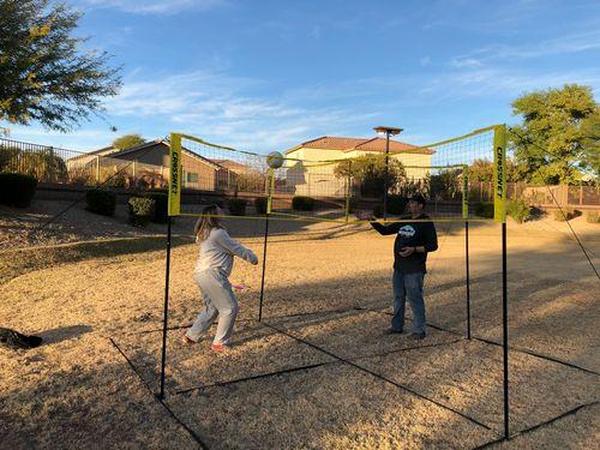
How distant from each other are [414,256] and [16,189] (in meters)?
13.8

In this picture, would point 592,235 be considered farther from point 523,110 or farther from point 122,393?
point 122,393

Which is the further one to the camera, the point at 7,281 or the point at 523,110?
the point at 523,110

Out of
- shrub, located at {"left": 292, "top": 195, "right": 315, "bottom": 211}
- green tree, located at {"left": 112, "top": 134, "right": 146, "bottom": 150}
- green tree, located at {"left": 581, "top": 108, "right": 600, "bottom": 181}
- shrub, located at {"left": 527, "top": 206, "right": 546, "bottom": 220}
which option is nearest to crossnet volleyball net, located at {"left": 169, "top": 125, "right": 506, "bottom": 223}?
shrub, located at {"left": 292, "top": 195, "right": 315, "bottom": 211}

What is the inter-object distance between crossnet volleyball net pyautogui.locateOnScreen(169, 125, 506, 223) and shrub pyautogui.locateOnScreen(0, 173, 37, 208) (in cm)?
465

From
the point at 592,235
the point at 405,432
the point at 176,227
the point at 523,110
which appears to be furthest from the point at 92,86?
the point at 523,110

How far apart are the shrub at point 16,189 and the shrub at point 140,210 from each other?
121 inches

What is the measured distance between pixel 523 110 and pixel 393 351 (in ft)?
134

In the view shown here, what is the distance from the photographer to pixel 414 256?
19.6 feet

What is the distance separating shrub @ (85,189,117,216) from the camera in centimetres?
1808

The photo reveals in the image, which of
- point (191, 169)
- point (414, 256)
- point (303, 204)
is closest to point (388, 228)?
point (414, 256)

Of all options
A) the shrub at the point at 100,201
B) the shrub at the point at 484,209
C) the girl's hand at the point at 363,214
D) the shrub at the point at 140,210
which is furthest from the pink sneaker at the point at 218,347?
the girl's hand at the point at 363,214

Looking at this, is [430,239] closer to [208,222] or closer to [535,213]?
[208,222]

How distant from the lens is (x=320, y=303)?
810cm

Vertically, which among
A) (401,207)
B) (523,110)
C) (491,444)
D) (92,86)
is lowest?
(491,444)
